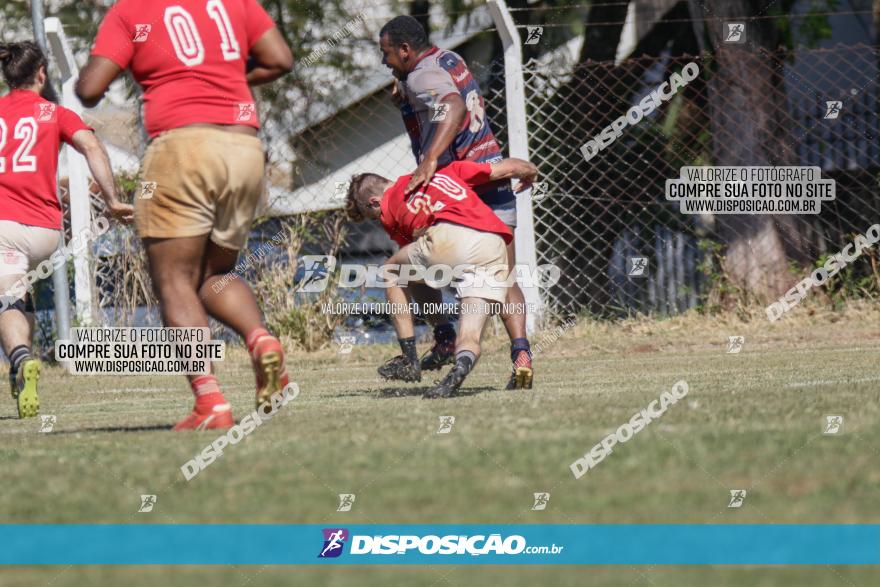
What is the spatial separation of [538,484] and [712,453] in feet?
1.93

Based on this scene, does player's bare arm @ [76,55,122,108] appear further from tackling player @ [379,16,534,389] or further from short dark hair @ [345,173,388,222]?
short dark hair @ [345,173,388,222]

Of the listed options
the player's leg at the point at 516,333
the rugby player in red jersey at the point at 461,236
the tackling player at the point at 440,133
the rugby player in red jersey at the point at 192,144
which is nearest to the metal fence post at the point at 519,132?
the tackling player at the point at 440,133

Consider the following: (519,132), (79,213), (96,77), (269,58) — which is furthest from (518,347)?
(79,213)

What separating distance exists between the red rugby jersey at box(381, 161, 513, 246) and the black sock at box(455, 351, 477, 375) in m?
0.60

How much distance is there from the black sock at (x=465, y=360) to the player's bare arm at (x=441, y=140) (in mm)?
833

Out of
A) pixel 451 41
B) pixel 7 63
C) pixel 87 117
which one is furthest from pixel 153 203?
pixel 451 41

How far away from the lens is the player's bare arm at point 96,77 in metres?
5.02

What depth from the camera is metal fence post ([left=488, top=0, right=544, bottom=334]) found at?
1065cm

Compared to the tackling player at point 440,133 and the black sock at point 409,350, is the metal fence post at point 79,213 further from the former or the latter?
the black sock at point 409,350

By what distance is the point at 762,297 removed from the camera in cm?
1128

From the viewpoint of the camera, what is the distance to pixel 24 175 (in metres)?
7.04

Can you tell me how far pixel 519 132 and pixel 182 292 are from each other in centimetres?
616

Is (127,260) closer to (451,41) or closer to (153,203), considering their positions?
(153,203)

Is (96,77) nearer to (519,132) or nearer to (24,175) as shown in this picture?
(24,175)
